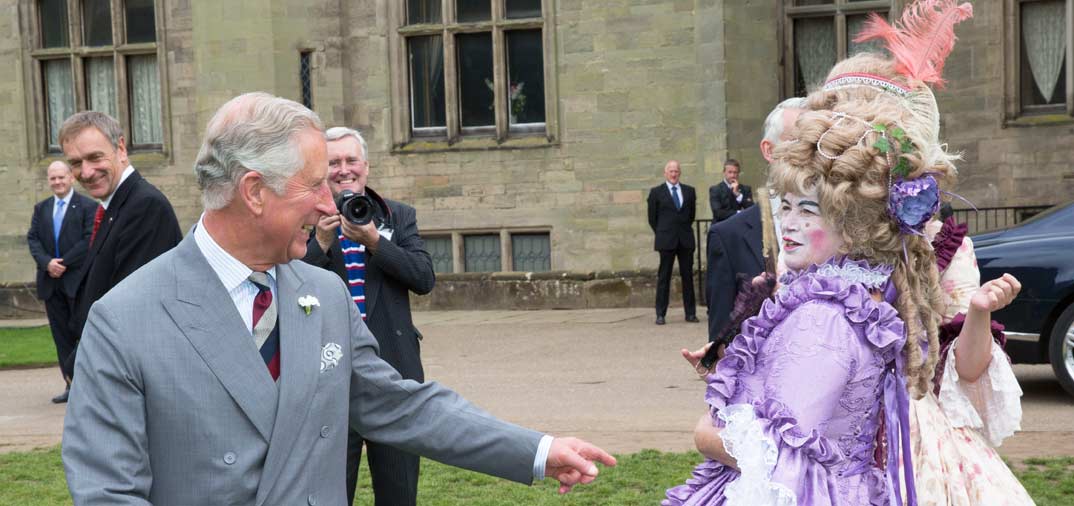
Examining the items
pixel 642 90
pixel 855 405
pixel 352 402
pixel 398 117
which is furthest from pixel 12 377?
pixel 855 405

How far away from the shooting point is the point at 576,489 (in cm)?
694

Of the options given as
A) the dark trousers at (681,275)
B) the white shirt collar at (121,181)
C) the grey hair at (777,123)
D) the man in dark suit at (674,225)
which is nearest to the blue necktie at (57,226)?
the white shirt collar at (121,181)

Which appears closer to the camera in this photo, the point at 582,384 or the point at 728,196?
the point at 582,384

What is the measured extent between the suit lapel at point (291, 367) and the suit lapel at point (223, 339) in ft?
0.09

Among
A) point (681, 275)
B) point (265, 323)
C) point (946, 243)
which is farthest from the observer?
point (681, 275)

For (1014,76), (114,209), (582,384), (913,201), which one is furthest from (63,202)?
(1014,76)

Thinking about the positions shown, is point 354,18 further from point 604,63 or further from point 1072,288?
point 1072,288

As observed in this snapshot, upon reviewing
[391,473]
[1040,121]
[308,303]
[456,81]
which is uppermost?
[456,81]

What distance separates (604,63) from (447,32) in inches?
88.7

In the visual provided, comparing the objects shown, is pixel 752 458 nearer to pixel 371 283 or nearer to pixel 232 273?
pixel 232 273

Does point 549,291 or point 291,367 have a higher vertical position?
point 291,367

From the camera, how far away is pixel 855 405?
124 inches

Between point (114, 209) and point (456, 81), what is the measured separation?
12308 millimetres

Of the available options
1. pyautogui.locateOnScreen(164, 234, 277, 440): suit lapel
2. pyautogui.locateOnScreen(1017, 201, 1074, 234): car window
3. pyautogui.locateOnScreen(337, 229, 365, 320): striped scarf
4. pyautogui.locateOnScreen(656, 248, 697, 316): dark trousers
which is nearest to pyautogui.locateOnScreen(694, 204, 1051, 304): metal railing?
pyautogui.locateOnScreen(656, 248, 697, 316): dark trousers
